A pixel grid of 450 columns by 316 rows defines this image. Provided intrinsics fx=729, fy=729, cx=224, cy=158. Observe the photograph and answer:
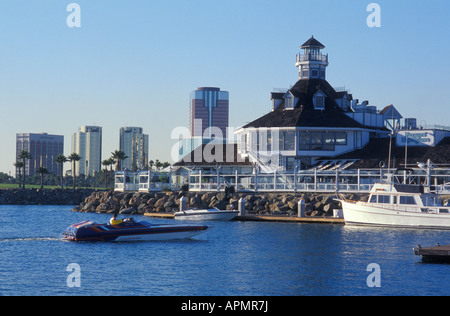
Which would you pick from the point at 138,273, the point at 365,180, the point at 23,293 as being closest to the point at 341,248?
the point at 138,273

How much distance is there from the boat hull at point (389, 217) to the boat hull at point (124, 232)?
1377 cm

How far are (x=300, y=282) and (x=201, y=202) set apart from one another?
37.6 m

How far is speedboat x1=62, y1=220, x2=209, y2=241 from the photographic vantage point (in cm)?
4672

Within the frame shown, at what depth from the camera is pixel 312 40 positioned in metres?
84.8

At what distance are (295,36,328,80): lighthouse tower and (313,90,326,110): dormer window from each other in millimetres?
4680

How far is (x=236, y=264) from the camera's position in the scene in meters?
38.0

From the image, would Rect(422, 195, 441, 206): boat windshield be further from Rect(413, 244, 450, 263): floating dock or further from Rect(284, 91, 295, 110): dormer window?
Rect(284, 91, 295, 110): dormer window

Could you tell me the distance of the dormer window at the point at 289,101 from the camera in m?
80.4

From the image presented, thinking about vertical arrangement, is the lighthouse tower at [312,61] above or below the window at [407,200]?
above

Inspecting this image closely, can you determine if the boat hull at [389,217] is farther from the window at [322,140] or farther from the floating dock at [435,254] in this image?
the window at [322,140]

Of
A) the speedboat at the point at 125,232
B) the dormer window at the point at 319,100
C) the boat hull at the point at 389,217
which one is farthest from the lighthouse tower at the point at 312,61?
the speedboat at the point at 125,232

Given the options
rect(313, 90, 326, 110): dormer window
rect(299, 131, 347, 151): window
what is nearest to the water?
rect(299, 131, 347, 151): window

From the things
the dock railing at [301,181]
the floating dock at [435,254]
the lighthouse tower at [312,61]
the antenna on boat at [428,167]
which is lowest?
the floating dock at [435,254]

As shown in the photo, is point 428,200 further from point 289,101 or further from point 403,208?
point 289,101
